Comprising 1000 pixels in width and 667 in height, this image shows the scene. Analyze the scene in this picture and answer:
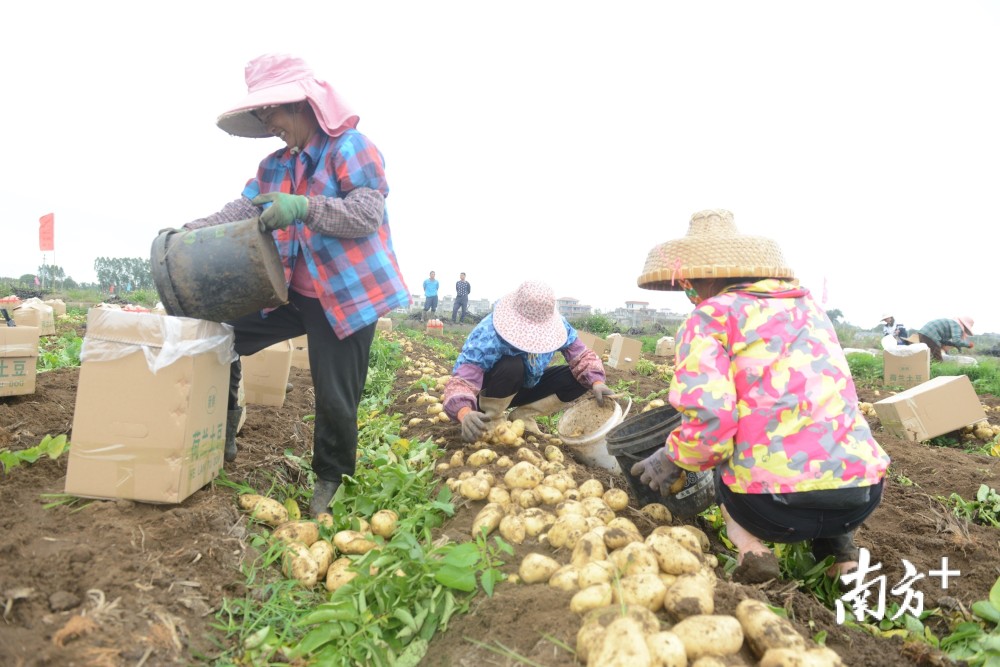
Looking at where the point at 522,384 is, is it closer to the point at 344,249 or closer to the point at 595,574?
the point at 344,249

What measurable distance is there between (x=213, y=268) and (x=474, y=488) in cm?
142

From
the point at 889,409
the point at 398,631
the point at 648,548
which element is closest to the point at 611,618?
the point at 648,548

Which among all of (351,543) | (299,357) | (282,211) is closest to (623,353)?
(299,357)

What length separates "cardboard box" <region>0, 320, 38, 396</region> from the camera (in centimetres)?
366

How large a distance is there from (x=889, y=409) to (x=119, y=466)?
537 centimetres

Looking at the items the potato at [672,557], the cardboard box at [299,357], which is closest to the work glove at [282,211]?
the potato at [672,557]

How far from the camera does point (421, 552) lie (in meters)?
1.99

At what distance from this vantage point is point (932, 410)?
4.88 m

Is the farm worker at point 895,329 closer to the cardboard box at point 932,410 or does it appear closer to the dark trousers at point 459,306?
the cardboard box at point 932,410

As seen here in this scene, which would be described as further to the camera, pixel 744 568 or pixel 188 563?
pixel 744 568

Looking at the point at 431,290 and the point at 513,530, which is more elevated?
the point at 513,530

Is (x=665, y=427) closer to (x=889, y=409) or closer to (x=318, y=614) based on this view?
(x=318, y=614)

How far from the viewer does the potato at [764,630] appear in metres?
1.43

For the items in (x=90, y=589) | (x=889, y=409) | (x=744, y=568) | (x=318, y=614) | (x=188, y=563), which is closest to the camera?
(x=90, y=589)
